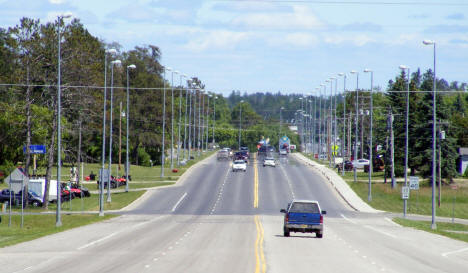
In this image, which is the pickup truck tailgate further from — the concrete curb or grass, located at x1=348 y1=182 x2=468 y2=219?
grass, located at x1=348 y1=182 x2=468 y2=219

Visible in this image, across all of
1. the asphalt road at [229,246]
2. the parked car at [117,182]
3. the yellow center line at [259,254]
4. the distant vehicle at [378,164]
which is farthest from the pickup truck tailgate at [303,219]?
the distant vehicle at [378,164]

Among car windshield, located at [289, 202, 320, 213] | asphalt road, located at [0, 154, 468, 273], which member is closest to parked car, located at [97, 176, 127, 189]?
asphalt road, located at [0, 154, 468, 273]

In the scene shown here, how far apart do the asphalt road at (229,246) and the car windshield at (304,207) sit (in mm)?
1306

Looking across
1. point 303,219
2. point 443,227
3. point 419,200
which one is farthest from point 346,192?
point 303,219

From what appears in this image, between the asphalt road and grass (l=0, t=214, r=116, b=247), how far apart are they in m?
1.05

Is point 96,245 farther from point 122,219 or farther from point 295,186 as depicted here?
point 295,186

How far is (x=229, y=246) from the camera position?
104ft

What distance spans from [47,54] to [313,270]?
46579mm

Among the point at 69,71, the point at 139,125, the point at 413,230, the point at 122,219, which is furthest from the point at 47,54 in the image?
the point at 139,125

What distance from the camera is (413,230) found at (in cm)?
4725

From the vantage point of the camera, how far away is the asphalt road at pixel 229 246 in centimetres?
2408

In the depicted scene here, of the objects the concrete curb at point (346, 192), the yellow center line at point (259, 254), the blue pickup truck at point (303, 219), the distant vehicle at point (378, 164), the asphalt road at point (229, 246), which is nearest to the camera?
the yellow center line at point (259, 254)

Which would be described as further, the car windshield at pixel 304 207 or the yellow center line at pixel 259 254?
the car windshield at pixel 304 207

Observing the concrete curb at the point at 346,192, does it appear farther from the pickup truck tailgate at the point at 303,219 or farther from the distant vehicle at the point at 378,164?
the pickup truck tailgate at the point at 303,219
